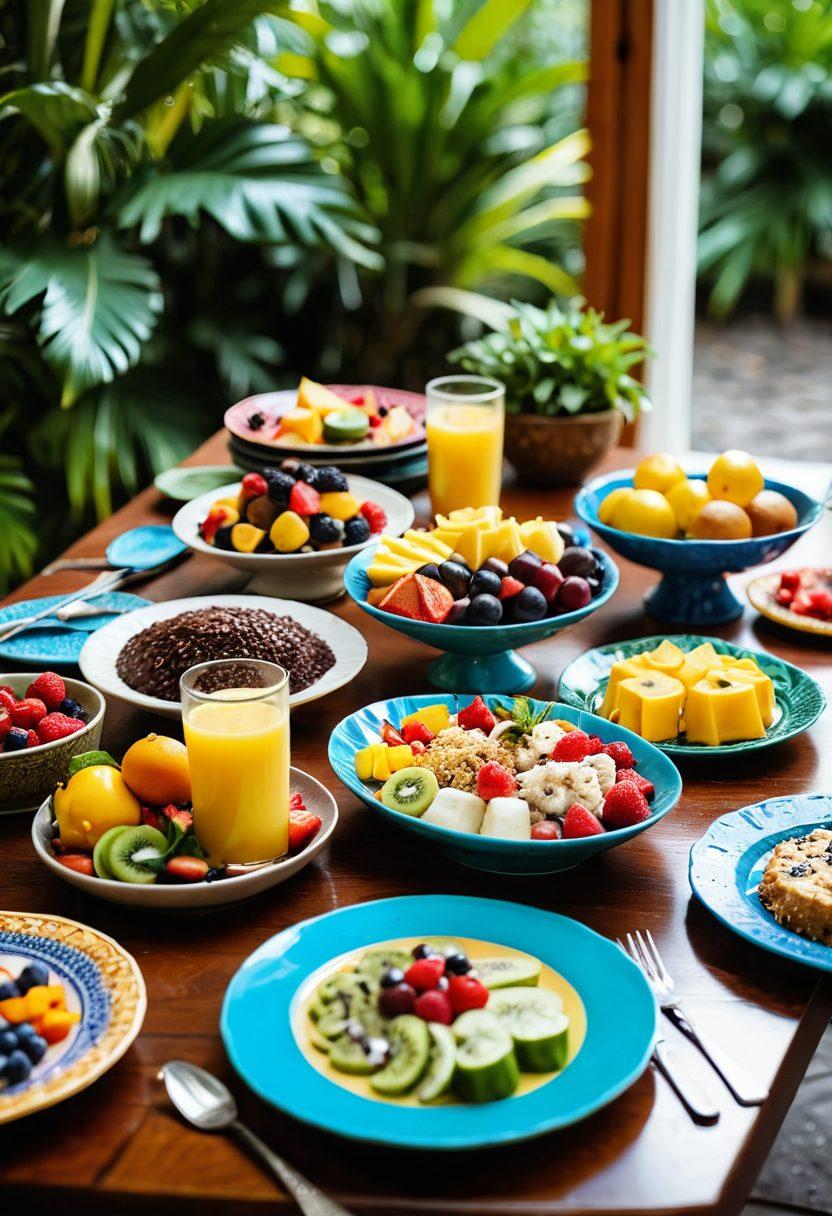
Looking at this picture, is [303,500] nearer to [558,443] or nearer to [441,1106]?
[558,443]

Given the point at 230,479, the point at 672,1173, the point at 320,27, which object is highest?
the point at 320,27

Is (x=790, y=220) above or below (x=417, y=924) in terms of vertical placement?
above

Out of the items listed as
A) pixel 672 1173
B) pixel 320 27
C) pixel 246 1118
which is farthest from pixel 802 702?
pixel 320 27

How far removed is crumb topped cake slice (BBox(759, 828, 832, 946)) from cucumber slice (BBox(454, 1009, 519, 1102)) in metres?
0.32

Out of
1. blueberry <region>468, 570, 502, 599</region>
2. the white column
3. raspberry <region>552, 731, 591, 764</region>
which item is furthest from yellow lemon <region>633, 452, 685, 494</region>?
the white column

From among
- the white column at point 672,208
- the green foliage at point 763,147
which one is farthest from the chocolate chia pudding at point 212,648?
the green foliage at point 763,147

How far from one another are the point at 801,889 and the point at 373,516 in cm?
102

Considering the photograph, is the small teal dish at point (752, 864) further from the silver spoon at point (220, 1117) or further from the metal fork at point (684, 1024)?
the silver spoon at point (220, 1117)

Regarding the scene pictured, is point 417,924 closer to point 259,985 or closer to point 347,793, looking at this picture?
point 259,985

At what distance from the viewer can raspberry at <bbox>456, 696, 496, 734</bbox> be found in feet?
4.63

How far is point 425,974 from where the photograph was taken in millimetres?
1001

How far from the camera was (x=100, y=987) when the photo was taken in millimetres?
1050

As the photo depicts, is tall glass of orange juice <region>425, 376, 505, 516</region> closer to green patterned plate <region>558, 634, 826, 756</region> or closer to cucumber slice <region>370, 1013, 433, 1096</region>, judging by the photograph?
green patterned plate <region>558, 634, 826, 756</region>

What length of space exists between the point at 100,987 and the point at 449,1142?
1.08 feet
